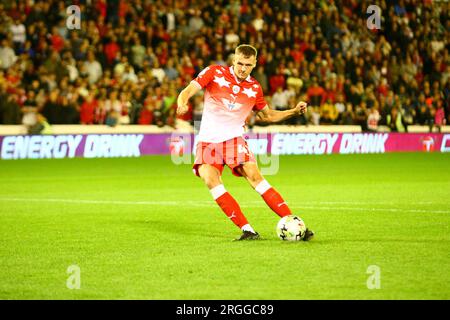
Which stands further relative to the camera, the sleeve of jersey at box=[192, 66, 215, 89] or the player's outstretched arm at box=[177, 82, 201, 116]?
the sleeve of jersey at box=[192, 66, 215, 89]

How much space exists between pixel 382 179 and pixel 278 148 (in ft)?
24.8

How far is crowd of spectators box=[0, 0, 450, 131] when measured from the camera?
23.2 m

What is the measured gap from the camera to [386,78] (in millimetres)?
31047

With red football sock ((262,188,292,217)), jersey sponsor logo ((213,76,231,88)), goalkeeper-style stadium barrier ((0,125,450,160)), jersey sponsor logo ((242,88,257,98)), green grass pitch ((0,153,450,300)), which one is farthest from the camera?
goalkeeper-style stadium barrier ((0,125,450,160))

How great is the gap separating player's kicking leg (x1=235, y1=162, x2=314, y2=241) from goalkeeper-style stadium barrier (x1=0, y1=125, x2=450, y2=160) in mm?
12467

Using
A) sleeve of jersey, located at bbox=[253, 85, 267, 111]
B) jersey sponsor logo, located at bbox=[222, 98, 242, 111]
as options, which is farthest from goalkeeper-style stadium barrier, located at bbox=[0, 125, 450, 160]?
Result: jersey sponsor logo, located at bbox=[222, 98, 242, 111]

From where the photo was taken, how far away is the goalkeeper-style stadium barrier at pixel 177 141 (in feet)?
73.3

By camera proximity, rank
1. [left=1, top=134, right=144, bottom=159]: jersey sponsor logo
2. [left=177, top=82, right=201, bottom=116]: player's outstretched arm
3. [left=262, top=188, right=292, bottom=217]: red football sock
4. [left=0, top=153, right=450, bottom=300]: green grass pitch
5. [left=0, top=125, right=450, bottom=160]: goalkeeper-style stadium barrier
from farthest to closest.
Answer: [left=0, top=125, right=450, bottom=160]: goalkeeper-style stadium barrier → [left=1, top=134, right=144, bottom=159]: jersey sponsor logo → [left=262, top=188, right=292, bottom=217]: red football sock → [left=177, top=82, right=201, bottom=116]: player's outstretched arm → [left=0, top=153, right=450, bottom=300]: green grass pitch

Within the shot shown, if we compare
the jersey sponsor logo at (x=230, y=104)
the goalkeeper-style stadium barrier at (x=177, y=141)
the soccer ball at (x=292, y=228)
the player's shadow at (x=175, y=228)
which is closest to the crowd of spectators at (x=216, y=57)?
the goalkeeper-style stadium barrier at (x=177, y=141)

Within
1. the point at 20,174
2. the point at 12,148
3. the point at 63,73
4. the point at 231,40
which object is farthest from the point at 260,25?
the point at 20,174

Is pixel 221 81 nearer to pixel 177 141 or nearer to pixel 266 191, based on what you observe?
pixel 266 191

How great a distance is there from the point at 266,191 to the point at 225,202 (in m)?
0.44

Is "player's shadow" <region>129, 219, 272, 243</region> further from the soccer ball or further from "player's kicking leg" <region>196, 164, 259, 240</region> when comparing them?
the soccer ball

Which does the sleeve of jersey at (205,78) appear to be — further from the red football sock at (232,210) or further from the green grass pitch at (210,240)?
the green grass pitch at (210,240)
